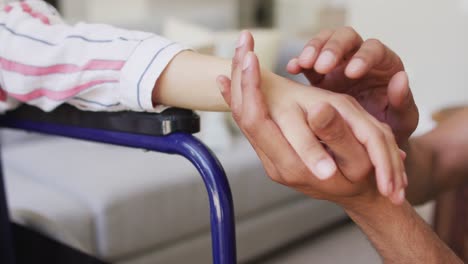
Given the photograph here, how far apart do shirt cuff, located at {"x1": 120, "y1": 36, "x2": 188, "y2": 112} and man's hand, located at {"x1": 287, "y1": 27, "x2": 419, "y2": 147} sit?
0.54 feet

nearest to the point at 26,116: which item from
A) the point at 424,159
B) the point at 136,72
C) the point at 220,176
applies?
the point at 136,72

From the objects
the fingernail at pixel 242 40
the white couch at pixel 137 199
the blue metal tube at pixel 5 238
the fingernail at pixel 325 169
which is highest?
the fingernail at pixel 242 40

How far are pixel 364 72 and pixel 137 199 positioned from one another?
1.04 meters

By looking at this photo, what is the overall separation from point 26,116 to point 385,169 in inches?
21.1

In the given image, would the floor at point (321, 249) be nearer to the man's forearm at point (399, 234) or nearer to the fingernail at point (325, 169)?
the man's forearm at point (399, 234)

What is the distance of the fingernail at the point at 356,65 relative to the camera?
24.7 inches

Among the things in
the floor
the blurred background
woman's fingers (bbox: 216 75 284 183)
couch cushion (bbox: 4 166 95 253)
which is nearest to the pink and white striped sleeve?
woman's fingers (bbox: 216 75 284 183)

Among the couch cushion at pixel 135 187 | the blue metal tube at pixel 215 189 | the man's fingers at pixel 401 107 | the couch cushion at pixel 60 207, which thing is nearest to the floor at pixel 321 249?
the couch cushion at pixel 135 187

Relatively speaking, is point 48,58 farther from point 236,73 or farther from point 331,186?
point 331,186

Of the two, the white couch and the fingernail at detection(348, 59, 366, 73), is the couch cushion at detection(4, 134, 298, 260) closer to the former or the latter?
the white couch

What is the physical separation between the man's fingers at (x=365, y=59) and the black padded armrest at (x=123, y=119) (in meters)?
0.20

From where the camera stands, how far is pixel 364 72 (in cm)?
63

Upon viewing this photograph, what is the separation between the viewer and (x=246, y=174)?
71.7 inches

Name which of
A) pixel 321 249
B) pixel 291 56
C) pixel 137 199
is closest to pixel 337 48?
pixel 137 199
